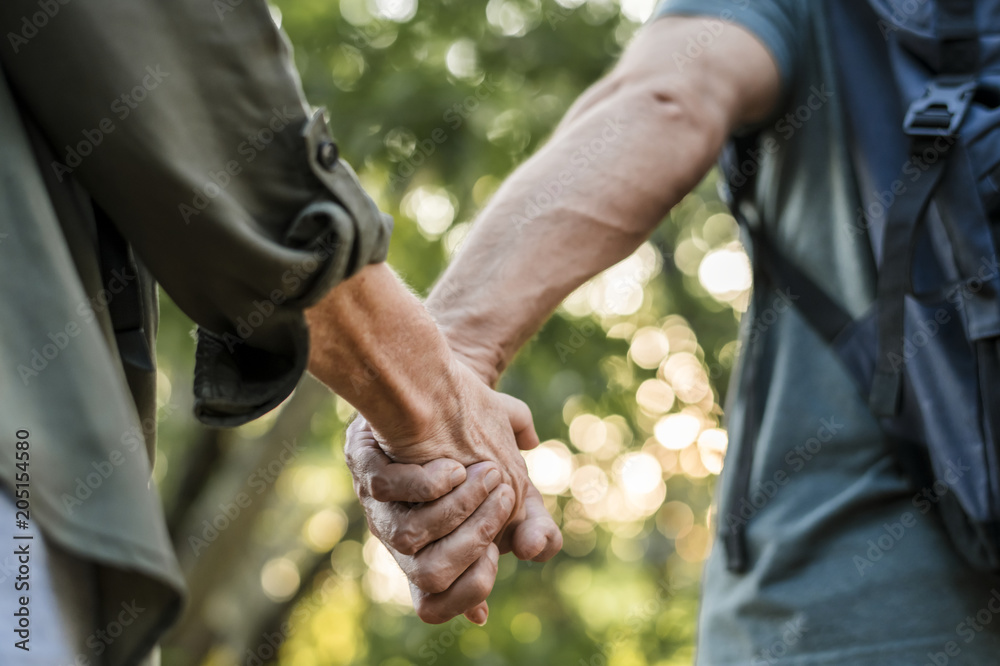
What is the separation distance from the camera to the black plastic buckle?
153cm

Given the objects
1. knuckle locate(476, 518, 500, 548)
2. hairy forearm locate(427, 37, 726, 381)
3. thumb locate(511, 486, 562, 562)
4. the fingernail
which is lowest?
thumb locate(511, 486, 562, 562)

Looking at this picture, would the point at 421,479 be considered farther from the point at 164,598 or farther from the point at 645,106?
the point at 645,106

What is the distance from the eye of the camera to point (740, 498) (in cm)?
174

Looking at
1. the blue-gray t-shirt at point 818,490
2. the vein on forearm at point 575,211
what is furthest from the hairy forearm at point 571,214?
the blue-gray t-shirt at point 818,490

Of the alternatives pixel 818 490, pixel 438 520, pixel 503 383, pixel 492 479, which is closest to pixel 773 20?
pixel 818 490

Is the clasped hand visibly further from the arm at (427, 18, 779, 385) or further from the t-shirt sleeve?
the t-shirt sleeve

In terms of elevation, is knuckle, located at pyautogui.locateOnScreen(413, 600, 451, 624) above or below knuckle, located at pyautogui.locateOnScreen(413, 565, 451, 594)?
below

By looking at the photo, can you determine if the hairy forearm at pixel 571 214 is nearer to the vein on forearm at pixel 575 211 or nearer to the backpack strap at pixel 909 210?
the vein on forearm at pixel 575 211

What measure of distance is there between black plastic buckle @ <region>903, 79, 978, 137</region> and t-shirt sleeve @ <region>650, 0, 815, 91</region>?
0.36 m

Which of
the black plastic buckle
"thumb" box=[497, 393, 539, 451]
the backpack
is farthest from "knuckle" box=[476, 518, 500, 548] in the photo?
the black plastic buckle

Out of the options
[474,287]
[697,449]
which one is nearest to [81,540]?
[474,287]

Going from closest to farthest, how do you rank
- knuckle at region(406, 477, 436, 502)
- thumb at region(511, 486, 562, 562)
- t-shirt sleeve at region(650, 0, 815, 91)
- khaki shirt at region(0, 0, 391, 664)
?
khaki shirt at region(0, 0, 391, 664) < knuckle at region(406, 477, 436, 502) < thumb at region(511, 486, 562, 562) < t-shirt sleeve at region(650, 0, 815, 91)

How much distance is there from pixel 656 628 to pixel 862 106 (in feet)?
20.9

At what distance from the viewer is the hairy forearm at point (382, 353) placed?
117 cm
